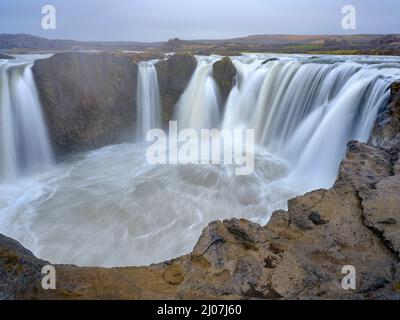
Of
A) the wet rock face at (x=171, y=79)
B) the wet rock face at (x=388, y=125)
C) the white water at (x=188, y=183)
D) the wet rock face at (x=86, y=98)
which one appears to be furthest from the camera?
the wet rock face at (x=171, y=79)

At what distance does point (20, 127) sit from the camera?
1396 centimetres

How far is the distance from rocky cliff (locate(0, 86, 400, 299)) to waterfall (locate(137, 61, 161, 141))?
47.0ft

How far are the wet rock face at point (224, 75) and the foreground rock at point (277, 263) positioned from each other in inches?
591

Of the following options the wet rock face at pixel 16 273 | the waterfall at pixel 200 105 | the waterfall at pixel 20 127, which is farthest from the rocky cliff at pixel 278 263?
the waterfall at pixel 200 105

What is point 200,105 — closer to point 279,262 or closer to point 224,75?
point 224,75

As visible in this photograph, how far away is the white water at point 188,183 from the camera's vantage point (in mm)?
8734

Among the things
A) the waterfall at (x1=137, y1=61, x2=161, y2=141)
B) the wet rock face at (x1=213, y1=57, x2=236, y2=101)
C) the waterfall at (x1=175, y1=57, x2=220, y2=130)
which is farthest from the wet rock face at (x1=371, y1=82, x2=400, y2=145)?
the waterfall at (x1=137, y1=61, x2=161, y2=141)

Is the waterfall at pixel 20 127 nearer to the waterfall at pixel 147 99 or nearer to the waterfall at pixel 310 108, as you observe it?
the waterfall at pixel 147 99

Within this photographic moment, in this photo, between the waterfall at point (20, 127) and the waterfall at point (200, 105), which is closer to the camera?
the waterfall at point (20, 127)

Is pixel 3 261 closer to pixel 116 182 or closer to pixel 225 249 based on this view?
pixel 225 249

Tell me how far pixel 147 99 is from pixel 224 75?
4755 mm

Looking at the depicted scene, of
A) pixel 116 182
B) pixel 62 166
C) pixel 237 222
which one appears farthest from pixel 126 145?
pixel 237 222

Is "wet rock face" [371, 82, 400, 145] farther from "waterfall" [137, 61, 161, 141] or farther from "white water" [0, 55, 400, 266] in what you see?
"waterfall" [137, 61, 161, 141]

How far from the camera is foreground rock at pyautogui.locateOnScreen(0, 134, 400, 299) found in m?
3.26
